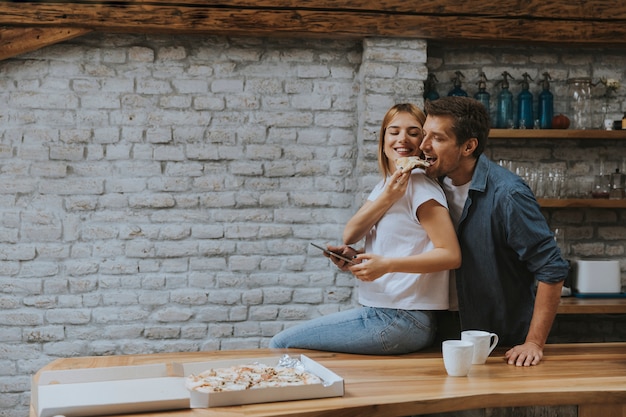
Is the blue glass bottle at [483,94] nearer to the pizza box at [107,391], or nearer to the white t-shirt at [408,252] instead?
the white t-shirt at [408,252]

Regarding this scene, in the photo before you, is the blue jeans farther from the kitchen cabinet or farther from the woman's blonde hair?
the kitchen cabinet

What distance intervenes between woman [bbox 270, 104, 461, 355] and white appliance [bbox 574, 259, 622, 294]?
7.60 ft

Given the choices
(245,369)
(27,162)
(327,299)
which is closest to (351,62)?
(327,299)

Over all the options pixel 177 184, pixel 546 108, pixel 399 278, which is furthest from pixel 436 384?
pixel 546 108

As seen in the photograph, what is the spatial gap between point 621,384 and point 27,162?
3.70 meters

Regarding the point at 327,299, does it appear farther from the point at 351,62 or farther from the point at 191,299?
the point at 351,62

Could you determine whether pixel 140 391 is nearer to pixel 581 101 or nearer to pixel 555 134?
pixel 555 134

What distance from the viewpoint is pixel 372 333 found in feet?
9.11

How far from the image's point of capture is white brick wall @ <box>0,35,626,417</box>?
4629mm

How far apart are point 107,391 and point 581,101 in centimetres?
391

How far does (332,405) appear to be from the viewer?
2.03m

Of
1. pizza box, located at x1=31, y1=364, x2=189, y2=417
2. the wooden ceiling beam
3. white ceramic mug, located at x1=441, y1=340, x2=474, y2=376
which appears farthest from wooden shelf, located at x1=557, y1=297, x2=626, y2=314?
pizza box, located at x1=31, y1=364, x2=189, y2=417

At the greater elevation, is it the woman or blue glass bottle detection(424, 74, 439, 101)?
blue glass bottle detection(424, 74, 439, 101)

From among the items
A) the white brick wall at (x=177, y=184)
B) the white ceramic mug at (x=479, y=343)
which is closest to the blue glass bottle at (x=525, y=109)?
the white brick wall at (x=177, y=184)
